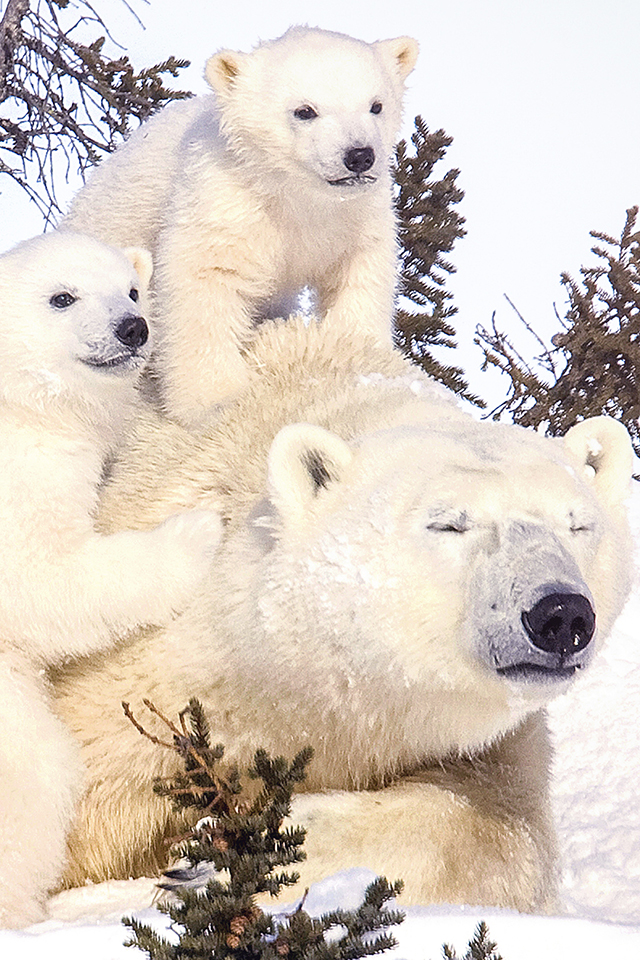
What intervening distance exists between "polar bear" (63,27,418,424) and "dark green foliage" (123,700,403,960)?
5.77ft

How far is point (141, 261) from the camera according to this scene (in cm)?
353

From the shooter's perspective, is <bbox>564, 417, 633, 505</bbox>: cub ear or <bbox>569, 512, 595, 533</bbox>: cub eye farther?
<bbox>564, 417, 633, 505</bbox>: cub ear

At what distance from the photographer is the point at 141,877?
2875mm

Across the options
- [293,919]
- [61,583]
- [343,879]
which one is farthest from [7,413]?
[293,919]

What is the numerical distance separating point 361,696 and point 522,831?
628 millimetres

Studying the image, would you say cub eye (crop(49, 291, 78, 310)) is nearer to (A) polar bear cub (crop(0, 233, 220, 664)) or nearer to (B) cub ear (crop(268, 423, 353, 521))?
(A) polar bear cub (crop(0, 233, 220, 664))

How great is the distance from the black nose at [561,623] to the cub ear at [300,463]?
64cm

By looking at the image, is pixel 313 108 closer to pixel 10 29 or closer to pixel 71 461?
pixel 71 461

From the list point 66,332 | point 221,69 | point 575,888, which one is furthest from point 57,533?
point 575,888

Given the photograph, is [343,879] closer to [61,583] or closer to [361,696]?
[361,696]

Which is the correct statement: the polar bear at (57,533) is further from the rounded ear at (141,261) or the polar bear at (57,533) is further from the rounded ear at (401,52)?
the rounded ear at (401,52)

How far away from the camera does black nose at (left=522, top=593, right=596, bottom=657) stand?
2.17 m

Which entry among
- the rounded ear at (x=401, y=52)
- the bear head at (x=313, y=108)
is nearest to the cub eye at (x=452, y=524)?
the bear head at (x=313, y=108)

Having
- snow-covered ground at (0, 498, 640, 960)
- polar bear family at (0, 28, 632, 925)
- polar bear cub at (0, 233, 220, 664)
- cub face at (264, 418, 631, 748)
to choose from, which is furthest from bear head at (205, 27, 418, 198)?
snow-covered ground at (0, 498, 640, 960)
